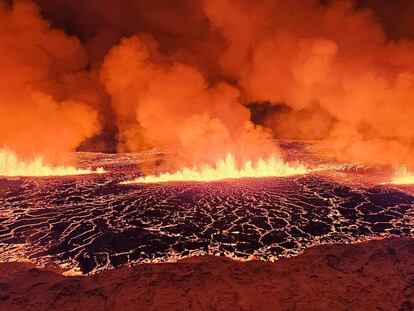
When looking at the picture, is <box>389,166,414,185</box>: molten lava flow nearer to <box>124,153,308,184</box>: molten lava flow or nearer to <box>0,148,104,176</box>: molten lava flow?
<box>124,153,308,184</box>: molten lava flow

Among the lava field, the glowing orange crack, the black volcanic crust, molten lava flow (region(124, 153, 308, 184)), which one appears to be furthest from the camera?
molten lava flow (region(124, 153, 308, 184))

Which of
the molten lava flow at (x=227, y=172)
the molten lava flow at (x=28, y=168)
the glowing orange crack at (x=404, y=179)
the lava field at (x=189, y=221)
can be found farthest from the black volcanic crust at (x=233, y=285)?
the molten lava flow at (x=28, y=168)

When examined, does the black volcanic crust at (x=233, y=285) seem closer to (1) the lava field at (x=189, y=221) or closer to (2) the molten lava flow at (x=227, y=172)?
(1) the lava field at (x=189, y=221)

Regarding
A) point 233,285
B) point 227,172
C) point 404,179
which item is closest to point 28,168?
point 227,172

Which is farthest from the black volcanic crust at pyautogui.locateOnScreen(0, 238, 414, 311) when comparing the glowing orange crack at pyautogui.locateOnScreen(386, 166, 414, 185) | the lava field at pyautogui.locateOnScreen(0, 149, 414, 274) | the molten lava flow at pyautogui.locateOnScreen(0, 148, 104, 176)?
the molten lava flow at pyautogui.locateOnScreen(0, 148, 104, 176)

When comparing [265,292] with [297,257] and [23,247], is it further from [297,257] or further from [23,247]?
[23,247]
